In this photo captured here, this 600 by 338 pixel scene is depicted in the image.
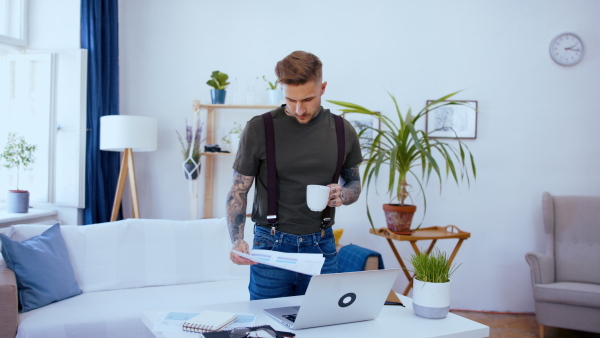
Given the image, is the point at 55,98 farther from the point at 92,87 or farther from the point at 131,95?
the point at 131,95

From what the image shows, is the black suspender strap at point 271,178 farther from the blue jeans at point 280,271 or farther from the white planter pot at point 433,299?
the white planter pot at point 433,299

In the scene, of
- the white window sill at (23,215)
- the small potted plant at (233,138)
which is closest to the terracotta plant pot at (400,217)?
the small potted plant at (233,138)

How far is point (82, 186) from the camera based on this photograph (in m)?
3.87

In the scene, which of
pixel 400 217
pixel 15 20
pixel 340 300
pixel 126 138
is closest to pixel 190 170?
pixel 126 138

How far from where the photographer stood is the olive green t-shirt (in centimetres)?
174

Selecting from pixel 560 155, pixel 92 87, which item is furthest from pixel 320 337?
pixel 560 155

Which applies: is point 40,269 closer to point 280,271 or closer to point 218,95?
point 280,271

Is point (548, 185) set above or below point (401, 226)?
above

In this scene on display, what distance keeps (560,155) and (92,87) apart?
12.1 ft

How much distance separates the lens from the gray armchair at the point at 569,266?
3.41 meters

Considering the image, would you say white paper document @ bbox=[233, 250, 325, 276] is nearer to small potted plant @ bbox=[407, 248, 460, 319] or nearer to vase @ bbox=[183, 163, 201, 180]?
small potted plant @ bbox=[407, 248, 460, 319]

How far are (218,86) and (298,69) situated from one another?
8.02ft

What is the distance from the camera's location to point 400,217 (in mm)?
3590

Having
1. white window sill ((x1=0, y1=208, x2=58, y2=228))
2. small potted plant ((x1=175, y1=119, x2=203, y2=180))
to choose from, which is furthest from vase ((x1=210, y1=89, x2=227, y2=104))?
white window sill ((x1=0, y1=208, x2=58, y2=228))
